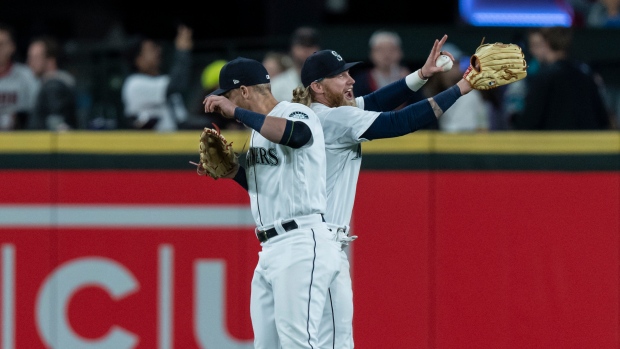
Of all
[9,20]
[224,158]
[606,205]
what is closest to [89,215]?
[224,158]

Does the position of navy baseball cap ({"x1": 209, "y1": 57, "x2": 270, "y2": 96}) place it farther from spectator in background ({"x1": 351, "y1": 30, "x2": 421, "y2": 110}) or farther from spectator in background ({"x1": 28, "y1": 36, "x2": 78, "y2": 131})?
spectator in background ({"x1": 28, "y1": 36, "x2": 78, "y2": 131})

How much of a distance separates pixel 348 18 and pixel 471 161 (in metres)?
6.34

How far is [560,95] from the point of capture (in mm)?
7027

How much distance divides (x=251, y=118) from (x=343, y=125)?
570 millimetres

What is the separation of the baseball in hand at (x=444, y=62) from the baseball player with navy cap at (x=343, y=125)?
0.08 feet

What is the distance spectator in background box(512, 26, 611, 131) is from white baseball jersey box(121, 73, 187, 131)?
2.64 metres

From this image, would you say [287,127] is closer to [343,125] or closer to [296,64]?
[343,125]

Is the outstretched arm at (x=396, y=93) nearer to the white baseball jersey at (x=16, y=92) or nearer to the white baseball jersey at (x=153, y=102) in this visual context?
the white baseball jersey at (x=153, y=102)

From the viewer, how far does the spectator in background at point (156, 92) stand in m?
8.24

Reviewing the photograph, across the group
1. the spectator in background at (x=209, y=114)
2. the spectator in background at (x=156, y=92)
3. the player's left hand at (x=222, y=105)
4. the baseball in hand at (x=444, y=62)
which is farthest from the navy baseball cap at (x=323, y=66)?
the spectator in background at (x=156, y=92)

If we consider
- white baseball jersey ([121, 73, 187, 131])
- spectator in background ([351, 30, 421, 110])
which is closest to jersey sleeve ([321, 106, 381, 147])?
spectator in background ([351, 30, 421, 110])

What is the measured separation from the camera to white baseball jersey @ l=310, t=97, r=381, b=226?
17.5 feet

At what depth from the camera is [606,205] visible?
6.59 meters

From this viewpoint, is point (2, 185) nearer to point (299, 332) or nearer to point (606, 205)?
point (299, 332)
